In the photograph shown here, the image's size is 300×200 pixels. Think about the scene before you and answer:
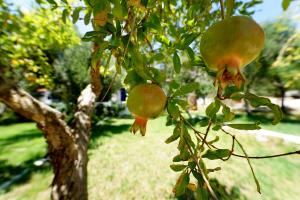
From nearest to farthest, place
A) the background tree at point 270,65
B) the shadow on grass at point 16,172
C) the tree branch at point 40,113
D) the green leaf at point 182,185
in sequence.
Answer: the green leaf at point 182,185
the tree branch at point 40,113
the shadow on grass at point 16,172
the background tree at point 270,65

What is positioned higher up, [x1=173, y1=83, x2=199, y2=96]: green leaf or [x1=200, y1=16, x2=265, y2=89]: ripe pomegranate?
[x1=200, y1=16, x2=265, y2=89]: ripe pomegranate

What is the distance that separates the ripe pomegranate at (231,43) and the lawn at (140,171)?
4.11m

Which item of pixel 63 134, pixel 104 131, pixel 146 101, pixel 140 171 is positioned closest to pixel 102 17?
pixel 146 101

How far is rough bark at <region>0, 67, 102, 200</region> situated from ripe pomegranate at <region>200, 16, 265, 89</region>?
168 centimetres

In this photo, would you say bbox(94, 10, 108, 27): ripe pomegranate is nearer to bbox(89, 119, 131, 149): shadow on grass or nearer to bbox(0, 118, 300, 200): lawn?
bbox(0, 118, 300, 200): lawn

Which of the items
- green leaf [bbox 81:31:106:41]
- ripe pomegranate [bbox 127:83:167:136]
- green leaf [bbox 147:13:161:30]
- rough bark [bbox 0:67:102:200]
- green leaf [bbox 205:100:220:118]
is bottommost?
rough bark [bbox 0:67:102:200]

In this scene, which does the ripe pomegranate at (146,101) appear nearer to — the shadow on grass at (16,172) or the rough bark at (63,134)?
the rough bark at (63,134)

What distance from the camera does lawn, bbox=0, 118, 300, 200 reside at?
14.9 feet

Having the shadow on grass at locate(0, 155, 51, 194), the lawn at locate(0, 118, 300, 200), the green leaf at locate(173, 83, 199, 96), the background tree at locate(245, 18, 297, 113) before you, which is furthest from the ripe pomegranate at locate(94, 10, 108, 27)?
the background tree at locate(245, 18, 297, 113)

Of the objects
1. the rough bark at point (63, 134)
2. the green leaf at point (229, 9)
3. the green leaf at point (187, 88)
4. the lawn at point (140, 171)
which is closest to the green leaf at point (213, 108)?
the green leaf at point (187, 88)

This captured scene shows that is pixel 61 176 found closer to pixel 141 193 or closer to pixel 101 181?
pixel 141 193

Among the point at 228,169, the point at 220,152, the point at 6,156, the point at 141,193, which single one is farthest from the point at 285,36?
the point at 220,152

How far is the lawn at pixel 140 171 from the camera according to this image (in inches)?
179

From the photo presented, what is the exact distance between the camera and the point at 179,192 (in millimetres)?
790
